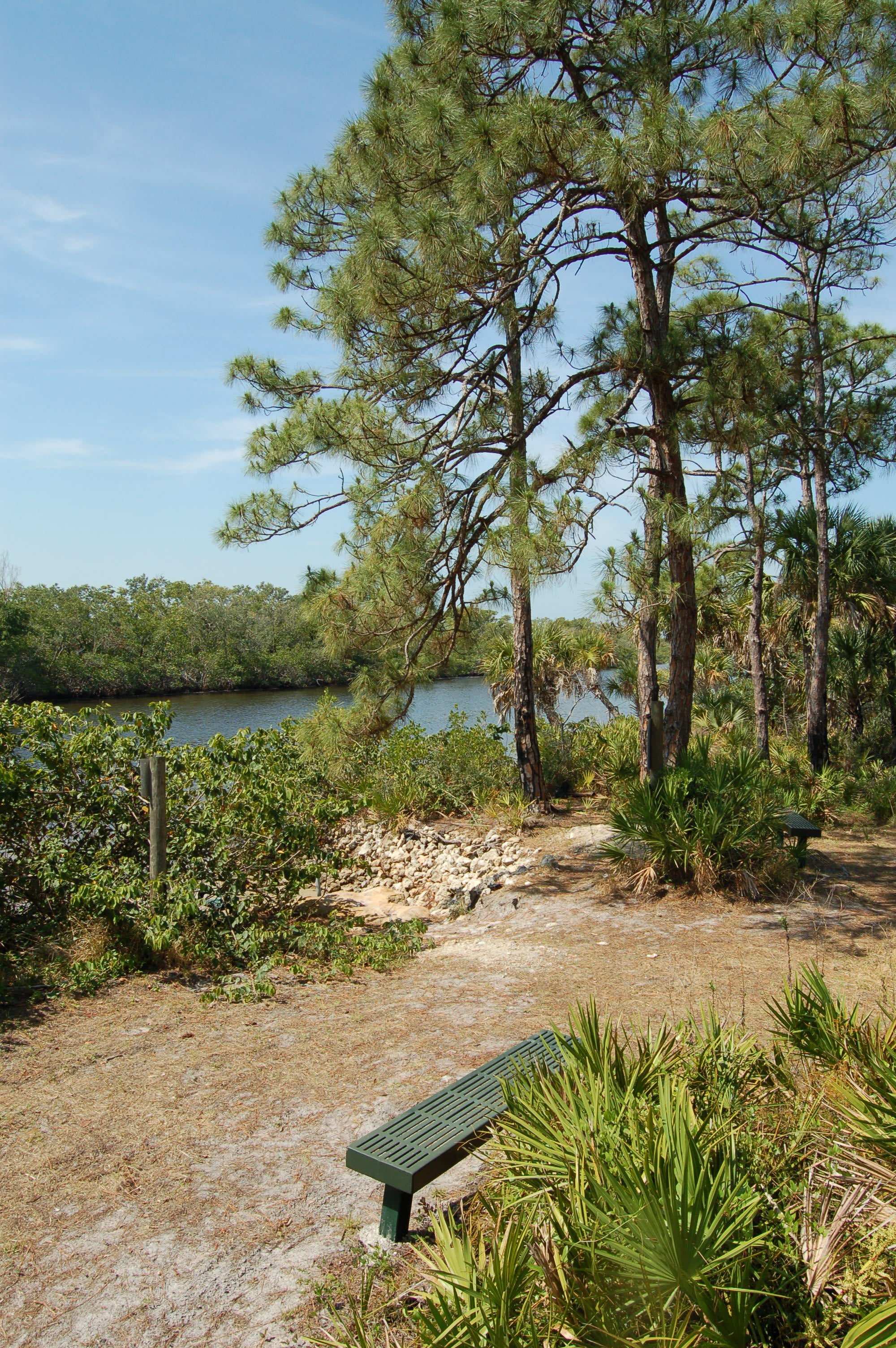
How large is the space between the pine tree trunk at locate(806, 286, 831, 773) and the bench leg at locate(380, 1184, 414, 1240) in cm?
1058

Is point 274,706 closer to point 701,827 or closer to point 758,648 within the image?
point 758,648

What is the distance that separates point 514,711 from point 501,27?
712 cm

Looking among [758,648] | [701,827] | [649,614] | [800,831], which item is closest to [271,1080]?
[701,827]

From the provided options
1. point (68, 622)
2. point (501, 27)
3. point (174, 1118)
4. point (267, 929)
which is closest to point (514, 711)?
point (267, 929)

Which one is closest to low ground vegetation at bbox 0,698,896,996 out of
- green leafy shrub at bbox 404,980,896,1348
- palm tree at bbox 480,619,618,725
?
green leafy shrub at bbox 404,980,896,1348

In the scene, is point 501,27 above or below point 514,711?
above

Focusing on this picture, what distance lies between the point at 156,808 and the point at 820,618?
31.2ft

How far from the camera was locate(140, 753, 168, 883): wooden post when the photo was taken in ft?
21.2

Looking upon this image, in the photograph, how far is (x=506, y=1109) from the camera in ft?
9.92

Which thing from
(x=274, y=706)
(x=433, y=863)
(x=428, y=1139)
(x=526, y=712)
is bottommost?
(x=433, y=863)

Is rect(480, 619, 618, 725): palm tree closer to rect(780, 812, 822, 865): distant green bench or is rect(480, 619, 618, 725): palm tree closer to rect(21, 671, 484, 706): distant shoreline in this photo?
rect(780, 812, 822, 865): distant green bench

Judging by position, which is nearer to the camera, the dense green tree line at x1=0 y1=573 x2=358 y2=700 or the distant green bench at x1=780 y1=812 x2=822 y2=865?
the distant green bench at x1=780 y1=812 x2=822 y2=865

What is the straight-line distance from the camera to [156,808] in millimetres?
6496

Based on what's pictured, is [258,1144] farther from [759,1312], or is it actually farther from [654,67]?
[654,67]
